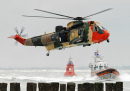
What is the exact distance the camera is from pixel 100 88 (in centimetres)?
898

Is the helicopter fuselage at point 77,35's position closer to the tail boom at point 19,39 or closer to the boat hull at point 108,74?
the tail boom at point 19,39

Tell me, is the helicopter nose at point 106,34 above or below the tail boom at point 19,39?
below

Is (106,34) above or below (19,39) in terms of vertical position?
below

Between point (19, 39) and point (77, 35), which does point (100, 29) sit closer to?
point (77, 35)

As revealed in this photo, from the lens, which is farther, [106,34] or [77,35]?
[77,35]

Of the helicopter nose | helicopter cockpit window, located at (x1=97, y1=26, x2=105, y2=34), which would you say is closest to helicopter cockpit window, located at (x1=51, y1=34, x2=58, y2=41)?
helicopter cockpit window, located at (x1=97, y1=26, x2=105, y2=34)

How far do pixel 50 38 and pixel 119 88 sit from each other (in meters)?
13.4

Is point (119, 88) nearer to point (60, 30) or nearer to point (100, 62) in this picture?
point (60, 30)

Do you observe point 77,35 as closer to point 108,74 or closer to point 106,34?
point 106,34

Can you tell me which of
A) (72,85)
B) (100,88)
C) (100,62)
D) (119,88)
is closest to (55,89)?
(72,85)

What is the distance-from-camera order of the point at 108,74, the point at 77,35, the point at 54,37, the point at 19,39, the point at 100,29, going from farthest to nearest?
the point at 108,74 → the point at 19,39 → the point at 54,37 → the point at 100,29 → the point at 77,35

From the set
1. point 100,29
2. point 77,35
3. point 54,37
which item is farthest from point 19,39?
point 100,29

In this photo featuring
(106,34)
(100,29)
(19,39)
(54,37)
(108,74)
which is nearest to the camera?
(106,34)

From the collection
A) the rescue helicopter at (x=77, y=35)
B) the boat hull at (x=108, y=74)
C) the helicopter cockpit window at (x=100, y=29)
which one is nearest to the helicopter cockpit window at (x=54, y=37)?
the rescue helicopter at (x=77, y=35)
